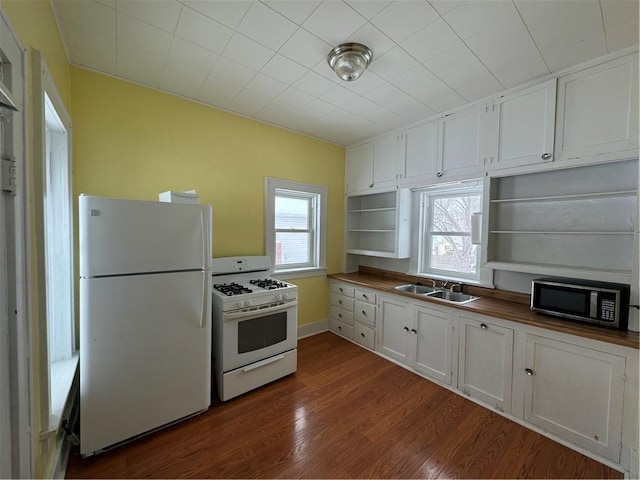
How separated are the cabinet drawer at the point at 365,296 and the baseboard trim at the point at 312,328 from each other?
2.44 ft

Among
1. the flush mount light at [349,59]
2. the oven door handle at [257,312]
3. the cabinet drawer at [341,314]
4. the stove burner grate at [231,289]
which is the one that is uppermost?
the flush mount light at [349,59]

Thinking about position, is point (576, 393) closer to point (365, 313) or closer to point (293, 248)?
point (365, 313)

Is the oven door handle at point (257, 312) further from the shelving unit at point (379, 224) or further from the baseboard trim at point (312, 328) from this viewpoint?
the shelving unit at point (379, 224)

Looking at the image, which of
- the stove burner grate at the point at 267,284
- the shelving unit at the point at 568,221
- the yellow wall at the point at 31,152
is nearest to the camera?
the yellow wall at the point at 31,152

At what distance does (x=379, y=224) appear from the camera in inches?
149

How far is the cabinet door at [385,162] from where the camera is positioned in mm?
3287

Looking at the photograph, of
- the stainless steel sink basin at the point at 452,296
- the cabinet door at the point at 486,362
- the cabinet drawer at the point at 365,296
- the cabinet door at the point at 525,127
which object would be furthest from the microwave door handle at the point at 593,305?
the cabinet drawer at the point at 365,296

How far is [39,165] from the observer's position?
4.08 ft

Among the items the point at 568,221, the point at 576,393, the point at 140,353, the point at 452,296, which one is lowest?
the point at 576,393

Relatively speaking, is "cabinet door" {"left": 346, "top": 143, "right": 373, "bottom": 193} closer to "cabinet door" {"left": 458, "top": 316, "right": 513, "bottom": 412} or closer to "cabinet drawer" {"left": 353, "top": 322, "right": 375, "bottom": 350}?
"cabinet drawer" {"left": 353, "top": 322, "right": 375, "bottom": 350}

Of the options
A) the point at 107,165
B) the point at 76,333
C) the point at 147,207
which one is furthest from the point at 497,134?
the point at 76,333

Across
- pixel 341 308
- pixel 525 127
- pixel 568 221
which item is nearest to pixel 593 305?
pixel 568 221

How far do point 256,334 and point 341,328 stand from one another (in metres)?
1.55

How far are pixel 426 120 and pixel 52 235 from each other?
345 centimetres
